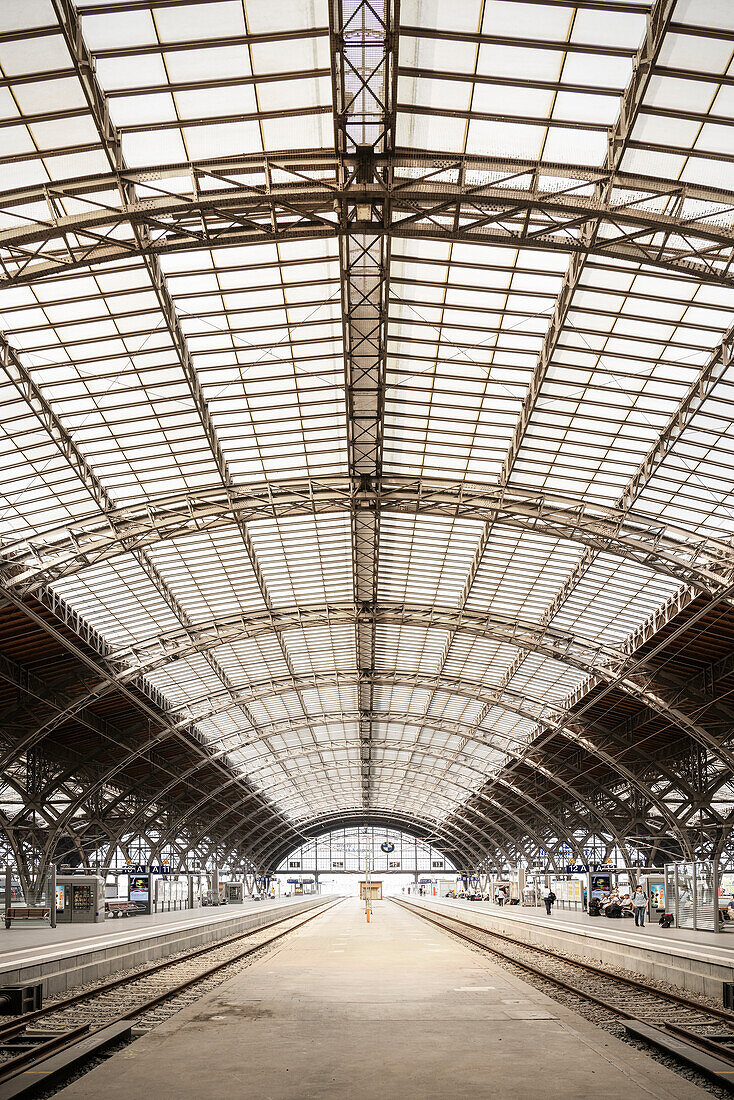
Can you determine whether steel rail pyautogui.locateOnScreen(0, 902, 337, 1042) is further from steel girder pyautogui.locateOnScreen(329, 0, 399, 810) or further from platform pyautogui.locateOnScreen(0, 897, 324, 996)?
steel girder pyautogui.locateOnScreen(329, 0, 399, 810)

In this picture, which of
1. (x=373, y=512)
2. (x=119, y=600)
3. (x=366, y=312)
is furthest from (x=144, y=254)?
(x=119, y=600)

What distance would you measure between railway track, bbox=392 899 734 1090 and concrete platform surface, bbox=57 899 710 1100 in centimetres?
80

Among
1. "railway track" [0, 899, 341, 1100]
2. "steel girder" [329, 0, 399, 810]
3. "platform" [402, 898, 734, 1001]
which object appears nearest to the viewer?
"railway track" [0, 899, 341, 1100]

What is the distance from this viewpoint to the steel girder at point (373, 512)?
3569cm

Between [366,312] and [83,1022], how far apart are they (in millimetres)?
18769

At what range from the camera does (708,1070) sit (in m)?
13.5

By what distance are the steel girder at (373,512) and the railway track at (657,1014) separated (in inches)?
555

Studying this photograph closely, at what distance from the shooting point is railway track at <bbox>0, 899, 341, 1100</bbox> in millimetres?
13141

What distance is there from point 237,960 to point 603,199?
27.4 m

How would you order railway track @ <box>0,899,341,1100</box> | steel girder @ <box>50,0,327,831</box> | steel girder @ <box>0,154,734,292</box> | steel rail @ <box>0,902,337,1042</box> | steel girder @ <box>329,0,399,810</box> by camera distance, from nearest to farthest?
1. railway track @ <box>0,899,341,1100</box>
2. steel rail @ <box>0,902,337,1042</box>
3. steel girder @ <box>50,0,327,831</box>
4. steel girder @ <box>329,0,399,810</box>
5. steel girder @ <box>0,154,734,292</box>

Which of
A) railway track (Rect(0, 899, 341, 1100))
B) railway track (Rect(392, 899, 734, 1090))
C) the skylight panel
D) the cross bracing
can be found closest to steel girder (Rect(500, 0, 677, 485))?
the cross bracing

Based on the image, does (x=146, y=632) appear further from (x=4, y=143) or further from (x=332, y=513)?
(x=4, y=143)

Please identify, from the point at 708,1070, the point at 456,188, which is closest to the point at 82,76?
the point at 456,188

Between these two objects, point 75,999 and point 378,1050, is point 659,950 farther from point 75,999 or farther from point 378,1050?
point 378,1050
